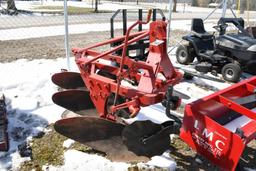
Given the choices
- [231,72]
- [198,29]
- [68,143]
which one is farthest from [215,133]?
[198,29]

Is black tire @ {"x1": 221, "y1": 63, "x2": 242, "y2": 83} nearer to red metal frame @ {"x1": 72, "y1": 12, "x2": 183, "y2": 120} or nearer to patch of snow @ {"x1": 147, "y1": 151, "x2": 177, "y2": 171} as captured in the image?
red metal frame @ {"x1": 72, "y1": 12, "x2": 183, "y2": 120}

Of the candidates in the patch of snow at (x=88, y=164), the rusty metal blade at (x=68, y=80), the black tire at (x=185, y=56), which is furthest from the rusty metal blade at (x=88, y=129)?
the black tire at (x=185, y=56)

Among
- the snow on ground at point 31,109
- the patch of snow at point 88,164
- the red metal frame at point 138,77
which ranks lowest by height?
the patch of snow at point 88,164

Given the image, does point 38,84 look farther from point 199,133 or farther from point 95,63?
point 199,133

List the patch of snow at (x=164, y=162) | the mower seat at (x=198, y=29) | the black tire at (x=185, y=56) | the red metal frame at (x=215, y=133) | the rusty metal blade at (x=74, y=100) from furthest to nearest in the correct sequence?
the black tire at (x=185, y=56), the mower seat at (x=198, y=29), the rusty metal blade at (x=74, y=100), the patch of snow at (x=164, y=162), the red metal frame at (x=215, y=133)

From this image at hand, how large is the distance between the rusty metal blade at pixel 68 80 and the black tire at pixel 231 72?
10.6 feet

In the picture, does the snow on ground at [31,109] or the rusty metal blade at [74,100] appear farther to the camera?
the rusty metal blade at [74,100]

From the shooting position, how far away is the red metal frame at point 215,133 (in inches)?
119

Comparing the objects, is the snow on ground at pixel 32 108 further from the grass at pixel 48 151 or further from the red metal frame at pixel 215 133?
the red metal frame at pixel 215 133

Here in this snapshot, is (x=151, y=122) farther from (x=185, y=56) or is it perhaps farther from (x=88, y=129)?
(x=185, y=56)

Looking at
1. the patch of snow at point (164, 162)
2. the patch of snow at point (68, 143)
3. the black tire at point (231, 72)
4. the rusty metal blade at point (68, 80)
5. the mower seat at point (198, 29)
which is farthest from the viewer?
the mower seat at point (198, 29)

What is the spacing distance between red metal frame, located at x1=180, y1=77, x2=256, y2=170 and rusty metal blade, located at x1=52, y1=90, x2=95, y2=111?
1721 mm

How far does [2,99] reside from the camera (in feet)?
15.1

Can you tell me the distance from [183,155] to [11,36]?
29.4 feet
